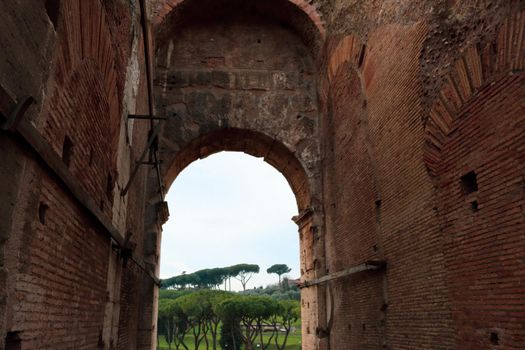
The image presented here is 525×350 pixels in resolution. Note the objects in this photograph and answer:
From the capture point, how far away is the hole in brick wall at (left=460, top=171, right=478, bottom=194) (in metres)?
4.68

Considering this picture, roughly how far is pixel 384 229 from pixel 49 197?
4.95m

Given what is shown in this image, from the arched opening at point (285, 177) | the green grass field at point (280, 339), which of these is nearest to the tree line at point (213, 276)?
the green grass field at point (280, 339)

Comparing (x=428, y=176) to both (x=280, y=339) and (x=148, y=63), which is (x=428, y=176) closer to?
(x=148, y=63)

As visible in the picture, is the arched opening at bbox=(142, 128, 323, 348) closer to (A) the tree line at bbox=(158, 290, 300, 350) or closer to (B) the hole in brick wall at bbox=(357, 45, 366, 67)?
(B) the hole in brick wall at bbox=(357, 45, 366, 67)

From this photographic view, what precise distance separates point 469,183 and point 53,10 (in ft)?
13.1

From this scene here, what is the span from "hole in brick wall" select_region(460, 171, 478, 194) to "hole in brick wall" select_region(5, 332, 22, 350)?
4061 millimetres

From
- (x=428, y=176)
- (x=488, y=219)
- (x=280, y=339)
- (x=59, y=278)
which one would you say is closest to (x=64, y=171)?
(x=59, y=278)

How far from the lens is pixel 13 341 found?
2.60m

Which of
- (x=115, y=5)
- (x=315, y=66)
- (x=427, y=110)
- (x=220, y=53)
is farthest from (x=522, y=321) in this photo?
(x=220, y=53)

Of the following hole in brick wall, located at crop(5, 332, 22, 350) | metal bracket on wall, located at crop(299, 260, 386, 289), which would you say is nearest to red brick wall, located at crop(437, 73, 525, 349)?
metal bracket on wall, located at crop(299, 260, 386, 289)

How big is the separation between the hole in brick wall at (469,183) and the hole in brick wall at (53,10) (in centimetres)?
387

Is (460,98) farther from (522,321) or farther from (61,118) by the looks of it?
(61,118)

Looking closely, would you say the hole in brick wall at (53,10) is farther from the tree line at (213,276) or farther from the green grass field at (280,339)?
the tree line at (213,276)

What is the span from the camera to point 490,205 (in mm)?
4312
